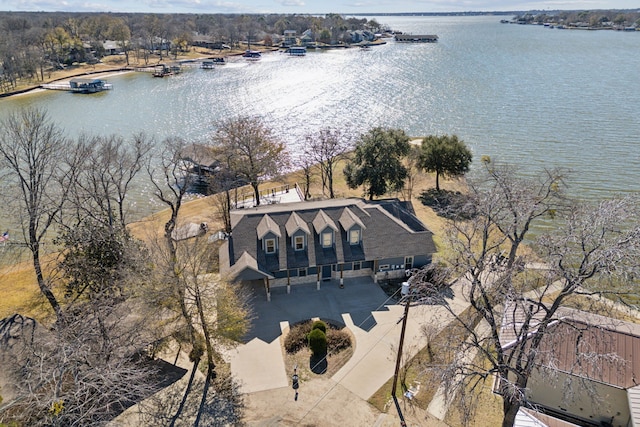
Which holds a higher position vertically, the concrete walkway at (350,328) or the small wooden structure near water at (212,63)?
the small wooden structure near water at (212,63)

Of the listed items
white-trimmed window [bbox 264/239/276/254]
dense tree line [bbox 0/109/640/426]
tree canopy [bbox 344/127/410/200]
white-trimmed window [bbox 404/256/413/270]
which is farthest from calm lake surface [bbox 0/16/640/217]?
white-trimmed window [bbox 264/239/276/254]

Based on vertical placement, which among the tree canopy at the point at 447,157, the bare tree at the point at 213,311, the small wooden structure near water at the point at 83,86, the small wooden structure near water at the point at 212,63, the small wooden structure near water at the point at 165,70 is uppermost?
the small wooden structure near water at the point at 212,63

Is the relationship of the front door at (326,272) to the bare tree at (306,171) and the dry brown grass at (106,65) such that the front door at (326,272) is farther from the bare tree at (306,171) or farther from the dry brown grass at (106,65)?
the dry brown grass at (106,65)

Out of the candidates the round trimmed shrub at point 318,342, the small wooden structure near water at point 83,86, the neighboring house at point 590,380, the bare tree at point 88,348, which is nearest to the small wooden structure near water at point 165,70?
→ the small wooden structure near water at point 83,86

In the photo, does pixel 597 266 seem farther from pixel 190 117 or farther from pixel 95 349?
pixel 190 117

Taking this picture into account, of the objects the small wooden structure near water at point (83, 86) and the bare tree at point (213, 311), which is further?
the small wooden structure near water at point (83, 86)

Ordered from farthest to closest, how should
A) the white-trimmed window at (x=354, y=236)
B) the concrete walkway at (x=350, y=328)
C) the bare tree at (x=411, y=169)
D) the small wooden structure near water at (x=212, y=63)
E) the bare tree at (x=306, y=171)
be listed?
the small wooden structure near water at (x=212, y=63) → the bare tree at (x=306, y=171) → the bare tree at (x=411, y=169) → the white-trimmed window at (x=354, y=236) → the concrete walkway at (x=350, y=328)

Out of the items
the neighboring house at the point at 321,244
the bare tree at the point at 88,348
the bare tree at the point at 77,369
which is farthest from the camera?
the neighboring house at the point at 321,244
